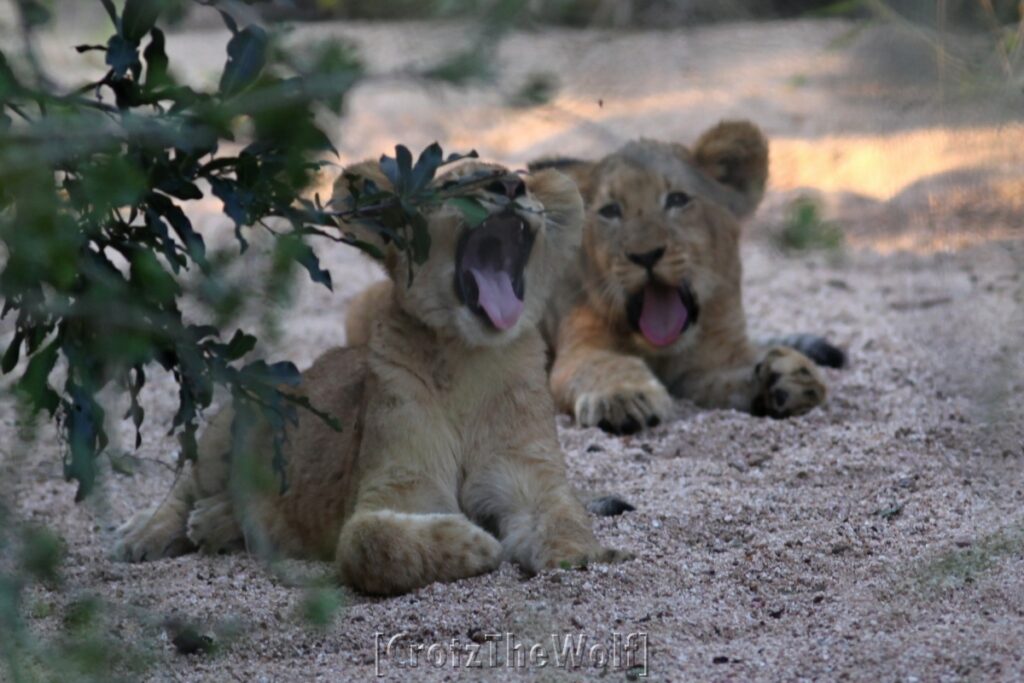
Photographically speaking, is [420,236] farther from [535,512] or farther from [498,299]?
[535,512]

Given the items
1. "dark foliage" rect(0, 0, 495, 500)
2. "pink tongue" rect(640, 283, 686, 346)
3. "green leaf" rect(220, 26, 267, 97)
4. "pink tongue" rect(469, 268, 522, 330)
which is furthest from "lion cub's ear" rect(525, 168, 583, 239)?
"pink tongue" rect(640, 283, 686, 346)

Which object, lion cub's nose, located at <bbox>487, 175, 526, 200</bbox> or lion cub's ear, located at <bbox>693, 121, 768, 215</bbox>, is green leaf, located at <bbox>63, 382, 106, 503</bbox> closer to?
lion cub's nose, located at <bbox>487, 175, 526, 200</bbox>

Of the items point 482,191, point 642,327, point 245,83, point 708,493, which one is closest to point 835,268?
point 642,327

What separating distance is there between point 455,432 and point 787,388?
2.24 meters

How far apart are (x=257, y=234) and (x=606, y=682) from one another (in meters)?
1.54

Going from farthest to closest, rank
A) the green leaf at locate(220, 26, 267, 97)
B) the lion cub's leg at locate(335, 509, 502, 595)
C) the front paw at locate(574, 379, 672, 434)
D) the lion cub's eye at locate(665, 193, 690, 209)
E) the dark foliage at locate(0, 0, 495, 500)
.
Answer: the lion cub's eye at locate(665, 193, 690, 209) < the front paw at locate(574, 379, 672, 434) < the lion cub's leg at locate(335, 509, 502, 595) < the green leaf at locate(220, 26, 267, 97) < the dark foliage at locate(0, 0, 495, 500)

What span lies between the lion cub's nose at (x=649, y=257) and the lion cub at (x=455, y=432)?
1.77m

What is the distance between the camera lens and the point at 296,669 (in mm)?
3795

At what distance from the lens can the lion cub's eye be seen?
699 cm

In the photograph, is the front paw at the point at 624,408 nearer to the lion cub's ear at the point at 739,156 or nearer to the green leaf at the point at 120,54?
the lion cub's ear at the point at 739,156

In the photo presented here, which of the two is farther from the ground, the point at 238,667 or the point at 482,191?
the point at 482,191

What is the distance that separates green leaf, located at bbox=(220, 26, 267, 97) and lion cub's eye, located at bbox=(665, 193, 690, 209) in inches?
162

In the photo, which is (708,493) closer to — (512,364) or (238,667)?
(512,364)

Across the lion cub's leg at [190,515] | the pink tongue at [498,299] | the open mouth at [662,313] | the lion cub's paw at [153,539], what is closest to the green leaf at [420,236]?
the pink tongue at [498,299]
